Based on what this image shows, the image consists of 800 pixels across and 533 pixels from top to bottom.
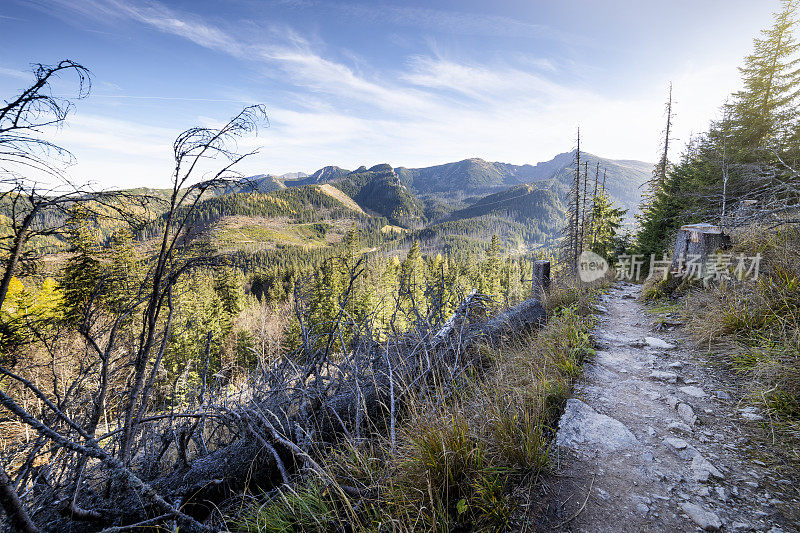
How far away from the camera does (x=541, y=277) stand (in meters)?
8.01

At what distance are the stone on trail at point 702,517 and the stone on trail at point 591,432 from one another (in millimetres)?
572

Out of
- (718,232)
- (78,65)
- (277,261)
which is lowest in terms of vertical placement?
(277,261)

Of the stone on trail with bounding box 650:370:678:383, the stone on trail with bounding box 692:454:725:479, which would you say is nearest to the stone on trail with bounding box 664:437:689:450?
the stone on trail with bounding box 692:454:725:479

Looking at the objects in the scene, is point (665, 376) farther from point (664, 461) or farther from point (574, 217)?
point (574, 217)

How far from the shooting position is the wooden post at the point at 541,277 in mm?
7891

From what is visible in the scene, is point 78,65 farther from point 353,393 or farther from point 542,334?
point 542,334

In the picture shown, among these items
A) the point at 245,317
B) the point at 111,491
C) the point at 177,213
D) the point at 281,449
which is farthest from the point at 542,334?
the point at 245,317

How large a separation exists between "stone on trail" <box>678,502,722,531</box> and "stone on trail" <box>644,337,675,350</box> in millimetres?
3448

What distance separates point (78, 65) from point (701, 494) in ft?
17.7

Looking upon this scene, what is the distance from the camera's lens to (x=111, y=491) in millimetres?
A: 2607

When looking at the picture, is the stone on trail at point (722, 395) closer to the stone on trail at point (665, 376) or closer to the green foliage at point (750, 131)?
the stone on trail at point (665, 376)

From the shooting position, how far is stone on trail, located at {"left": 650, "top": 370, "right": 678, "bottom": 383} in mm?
3559

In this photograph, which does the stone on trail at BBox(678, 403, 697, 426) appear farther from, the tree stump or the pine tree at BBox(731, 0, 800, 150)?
the pine tree at BBox(731, 0, 800, 150)

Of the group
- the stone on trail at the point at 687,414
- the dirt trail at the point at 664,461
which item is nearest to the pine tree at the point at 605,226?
the dirt trail at the point at 664,461
